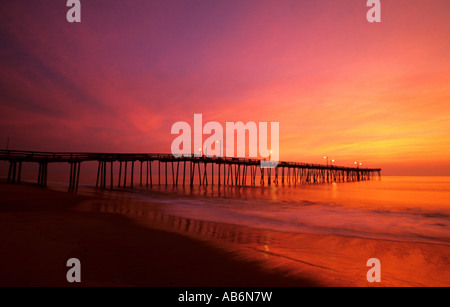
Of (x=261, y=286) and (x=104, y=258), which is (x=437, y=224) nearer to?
(x=261, y=286)

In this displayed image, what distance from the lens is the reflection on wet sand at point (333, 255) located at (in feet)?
18.7

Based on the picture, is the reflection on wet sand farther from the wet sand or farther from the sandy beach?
the wet sand

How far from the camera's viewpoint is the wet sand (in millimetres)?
4438

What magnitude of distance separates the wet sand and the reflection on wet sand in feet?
2.01

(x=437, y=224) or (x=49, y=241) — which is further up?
(x=49, y=241)

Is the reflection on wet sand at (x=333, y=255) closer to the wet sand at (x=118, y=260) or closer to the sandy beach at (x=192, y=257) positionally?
the sandy beach at (x=192, y=257)

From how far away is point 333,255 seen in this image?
7344 millimetres

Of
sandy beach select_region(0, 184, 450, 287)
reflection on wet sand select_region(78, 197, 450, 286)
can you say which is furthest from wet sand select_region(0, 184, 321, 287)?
reflection on wet sand select_region(78, 197, 450, 286)

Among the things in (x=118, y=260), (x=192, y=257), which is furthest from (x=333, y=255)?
(x=118, y=260)

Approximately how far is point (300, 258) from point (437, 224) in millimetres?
14495

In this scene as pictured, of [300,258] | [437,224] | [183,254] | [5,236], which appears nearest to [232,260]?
[183,254]

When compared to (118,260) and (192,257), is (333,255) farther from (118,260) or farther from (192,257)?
(118,260)
